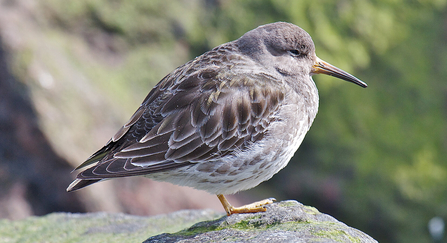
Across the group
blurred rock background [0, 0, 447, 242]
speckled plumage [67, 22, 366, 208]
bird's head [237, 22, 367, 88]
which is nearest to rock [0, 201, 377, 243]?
speckled plumage [67, 22, 366, 208]

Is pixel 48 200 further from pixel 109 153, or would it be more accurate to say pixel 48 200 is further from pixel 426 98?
pixel 426 98

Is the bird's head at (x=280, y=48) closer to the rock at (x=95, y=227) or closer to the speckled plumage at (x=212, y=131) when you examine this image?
the speckled plumage at (x=212, y=131)

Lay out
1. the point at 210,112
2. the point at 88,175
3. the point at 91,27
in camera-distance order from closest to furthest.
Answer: the point at 88,175, the point at 210,112, the point at 91,27

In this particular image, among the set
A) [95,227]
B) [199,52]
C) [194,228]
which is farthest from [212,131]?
[199,52]

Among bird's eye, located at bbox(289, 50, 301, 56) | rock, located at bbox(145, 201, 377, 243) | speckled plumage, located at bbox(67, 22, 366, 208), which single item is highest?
bird's eye, located at bbox(289, 50, 301, 56)

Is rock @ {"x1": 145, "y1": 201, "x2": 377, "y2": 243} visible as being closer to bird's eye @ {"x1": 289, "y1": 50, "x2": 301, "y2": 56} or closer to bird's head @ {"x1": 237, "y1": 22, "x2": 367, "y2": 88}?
bird's head @ {"x1": 237, "y1": 22, "x2": 367, "y2": 88}

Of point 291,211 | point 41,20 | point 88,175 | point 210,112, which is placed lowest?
point 291,211

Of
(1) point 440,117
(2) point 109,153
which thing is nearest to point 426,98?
(1) point 440,117
